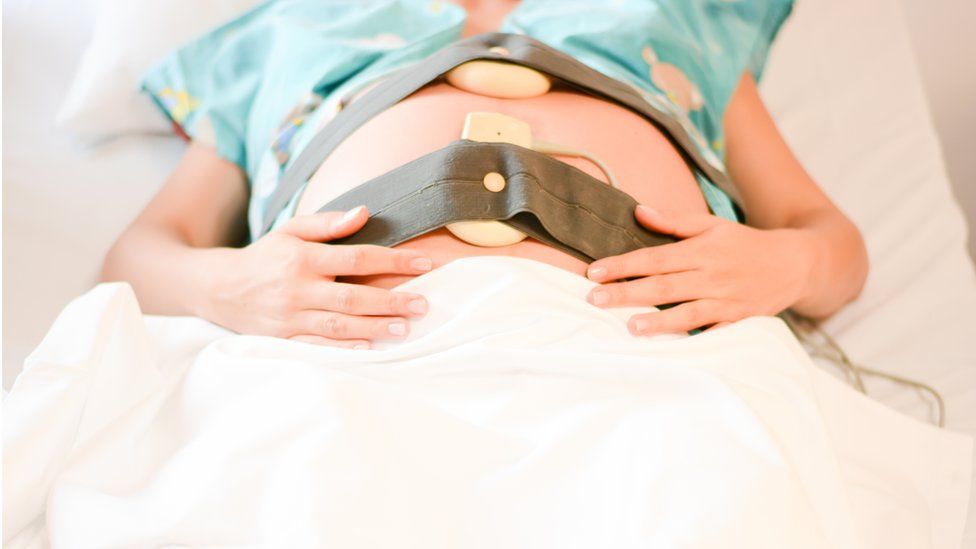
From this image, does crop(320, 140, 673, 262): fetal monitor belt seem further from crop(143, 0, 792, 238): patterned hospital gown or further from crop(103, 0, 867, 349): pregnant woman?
crop(143, 0, 792, 238): patterned hospital gown

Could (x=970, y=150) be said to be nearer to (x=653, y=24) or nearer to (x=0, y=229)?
(x=653, y=24)

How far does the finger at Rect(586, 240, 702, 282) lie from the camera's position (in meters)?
0.77

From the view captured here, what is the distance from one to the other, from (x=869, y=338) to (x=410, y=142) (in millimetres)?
602

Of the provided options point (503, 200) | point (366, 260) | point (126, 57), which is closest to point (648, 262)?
point (503, 200)

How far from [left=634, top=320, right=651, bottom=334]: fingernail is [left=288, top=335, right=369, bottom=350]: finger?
0.23 metres

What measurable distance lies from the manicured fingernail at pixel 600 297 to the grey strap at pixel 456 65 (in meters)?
0.27

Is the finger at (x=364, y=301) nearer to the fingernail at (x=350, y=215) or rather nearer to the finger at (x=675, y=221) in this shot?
the fingernail at (x=350, y=215)

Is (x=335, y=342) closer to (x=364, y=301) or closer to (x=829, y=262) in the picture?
(x=364, y=301)

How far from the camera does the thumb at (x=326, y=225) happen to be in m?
0.78

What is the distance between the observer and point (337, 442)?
0.59 metres

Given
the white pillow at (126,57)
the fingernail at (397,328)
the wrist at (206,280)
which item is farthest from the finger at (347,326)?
the white pillow at (126,57)

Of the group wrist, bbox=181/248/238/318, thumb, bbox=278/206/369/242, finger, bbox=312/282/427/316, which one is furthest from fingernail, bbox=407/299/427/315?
wrist, bbox=181/248/238/318

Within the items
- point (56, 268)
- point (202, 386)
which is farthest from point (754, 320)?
point (56, 268)

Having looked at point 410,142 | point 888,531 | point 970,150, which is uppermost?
point 410,142
